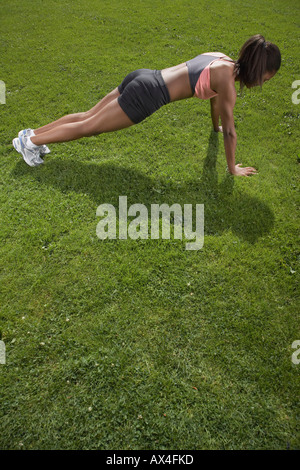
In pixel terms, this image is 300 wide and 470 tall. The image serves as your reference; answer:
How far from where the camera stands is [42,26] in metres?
8.49

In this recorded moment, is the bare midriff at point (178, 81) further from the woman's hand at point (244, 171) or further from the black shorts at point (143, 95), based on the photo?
the woman's hand at point (244, 171)

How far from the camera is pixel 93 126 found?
4.06m

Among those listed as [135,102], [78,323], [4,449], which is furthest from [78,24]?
[4,449]

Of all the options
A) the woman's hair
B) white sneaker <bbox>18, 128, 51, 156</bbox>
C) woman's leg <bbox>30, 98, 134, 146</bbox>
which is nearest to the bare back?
the woman's hair

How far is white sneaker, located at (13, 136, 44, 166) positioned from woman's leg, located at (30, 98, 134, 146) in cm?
14

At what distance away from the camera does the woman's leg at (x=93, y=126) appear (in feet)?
13.0

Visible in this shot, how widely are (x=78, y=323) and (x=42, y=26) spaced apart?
9.18 metres

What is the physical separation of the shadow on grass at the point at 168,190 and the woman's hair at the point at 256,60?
4.36 feet

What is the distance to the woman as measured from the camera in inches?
136

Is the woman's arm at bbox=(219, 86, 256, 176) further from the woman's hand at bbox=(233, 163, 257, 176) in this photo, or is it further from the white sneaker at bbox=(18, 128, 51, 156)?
the white sneaker at bbox=(18, 128, 51, 156)

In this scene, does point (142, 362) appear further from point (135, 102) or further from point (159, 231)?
point (135, 102)

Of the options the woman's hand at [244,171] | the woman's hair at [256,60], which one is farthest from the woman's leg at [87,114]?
the woman's hand at [244,171]

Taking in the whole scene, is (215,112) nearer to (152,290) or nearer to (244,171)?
(244,171)
